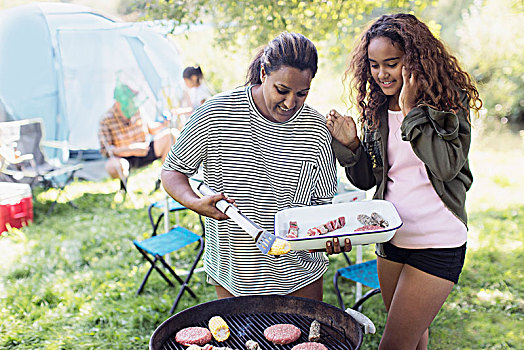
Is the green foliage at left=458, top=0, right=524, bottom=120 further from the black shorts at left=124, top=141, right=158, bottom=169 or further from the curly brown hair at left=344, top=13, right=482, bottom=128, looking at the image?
the curly brown hair at left=344, top=13, right=482, bottom=128

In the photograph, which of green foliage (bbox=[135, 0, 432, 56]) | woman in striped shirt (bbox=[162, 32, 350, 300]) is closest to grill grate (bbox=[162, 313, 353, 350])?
woman in striped shirt (bbox=[162, 32, 350, 300])

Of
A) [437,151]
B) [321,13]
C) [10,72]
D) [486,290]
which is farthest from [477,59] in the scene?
[437,151]

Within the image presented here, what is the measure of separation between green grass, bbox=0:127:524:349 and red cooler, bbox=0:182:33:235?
0.13m

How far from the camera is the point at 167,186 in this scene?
6.38ft

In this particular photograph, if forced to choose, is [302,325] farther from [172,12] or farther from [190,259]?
[172,12]

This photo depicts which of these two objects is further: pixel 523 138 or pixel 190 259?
pixel 523 138

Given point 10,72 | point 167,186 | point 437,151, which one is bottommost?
point 10,72

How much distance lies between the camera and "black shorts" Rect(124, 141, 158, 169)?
7.13m

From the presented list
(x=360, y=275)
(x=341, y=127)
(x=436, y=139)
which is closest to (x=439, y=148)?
(x=436, y=139)

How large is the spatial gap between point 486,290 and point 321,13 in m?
2.89

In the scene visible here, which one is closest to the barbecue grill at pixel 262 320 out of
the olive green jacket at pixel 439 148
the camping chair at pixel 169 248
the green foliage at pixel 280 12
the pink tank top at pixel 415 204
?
the pink tank top at pixel 415 204

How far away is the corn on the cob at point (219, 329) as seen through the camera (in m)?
1.84

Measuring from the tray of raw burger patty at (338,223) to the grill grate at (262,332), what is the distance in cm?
31

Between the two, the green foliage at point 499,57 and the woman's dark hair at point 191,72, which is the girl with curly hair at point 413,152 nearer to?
the woman's dark hair at point 191,72
